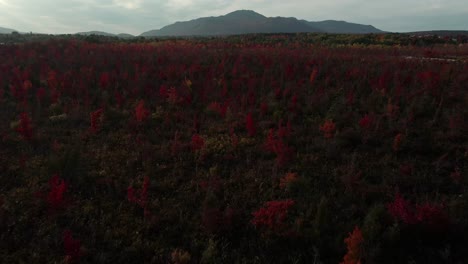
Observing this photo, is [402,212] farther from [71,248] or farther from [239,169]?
[71,248]

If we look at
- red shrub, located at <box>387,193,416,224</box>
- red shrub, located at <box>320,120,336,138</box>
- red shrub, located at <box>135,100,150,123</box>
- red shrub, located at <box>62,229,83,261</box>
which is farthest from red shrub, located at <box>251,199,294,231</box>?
red shrub, located at <box>135,100,150,123</box>

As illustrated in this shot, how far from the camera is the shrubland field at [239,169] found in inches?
194

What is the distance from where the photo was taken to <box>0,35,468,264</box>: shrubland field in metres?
4.93

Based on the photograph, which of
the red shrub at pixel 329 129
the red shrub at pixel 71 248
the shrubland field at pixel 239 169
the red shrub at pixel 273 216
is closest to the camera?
the red shrub at pixel 71 248

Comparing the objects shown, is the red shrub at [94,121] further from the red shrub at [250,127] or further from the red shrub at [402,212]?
the red shrub at [402,212]

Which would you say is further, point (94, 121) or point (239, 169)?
point (94, 121)

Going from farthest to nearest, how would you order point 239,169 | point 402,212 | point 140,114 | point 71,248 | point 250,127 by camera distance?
point 140,114, point 250,127, point 239,169, point 402,212, point 71,248

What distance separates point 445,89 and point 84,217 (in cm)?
1119

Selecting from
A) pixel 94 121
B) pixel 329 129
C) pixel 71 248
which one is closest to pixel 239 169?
pixel 329 129

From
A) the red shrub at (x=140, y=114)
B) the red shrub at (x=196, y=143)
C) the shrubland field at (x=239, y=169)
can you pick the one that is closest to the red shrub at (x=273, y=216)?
the shrubland field at (x=239, y=169)

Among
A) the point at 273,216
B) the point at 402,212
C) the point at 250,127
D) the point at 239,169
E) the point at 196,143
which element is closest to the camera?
the point at 402,212

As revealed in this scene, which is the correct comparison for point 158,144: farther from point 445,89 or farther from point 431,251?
point 445,89

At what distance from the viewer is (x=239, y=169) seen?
700 cm

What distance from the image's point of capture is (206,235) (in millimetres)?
5148
